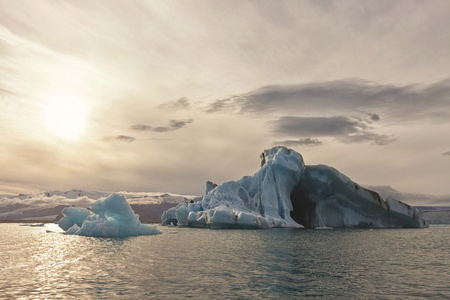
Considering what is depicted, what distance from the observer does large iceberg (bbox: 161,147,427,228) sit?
4706 cm

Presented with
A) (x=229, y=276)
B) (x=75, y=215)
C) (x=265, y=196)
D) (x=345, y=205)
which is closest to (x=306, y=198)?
(x=345, y=205)

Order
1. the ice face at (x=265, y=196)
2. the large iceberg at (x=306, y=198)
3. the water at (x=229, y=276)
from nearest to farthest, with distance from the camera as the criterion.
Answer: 1. the water at (x=229, y=276)
2. the ice face at (x=265, y=196)
3. the large iceberg at (x=306, y=198)

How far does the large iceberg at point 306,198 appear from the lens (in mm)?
47062

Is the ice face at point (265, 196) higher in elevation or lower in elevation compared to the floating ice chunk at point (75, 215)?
higher

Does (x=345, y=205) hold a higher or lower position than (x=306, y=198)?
lower

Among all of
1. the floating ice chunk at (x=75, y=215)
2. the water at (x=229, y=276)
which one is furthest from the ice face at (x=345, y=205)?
the floating ice chunk at (x=75, y=215)

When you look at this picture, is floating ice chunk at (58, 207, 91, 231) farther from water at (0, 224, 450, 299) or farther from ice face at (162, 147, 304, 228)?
water at (0, 224, 450, 299)

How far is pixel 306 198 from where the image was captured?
5372cm

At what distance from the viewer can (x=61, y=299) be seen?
31.8 feet

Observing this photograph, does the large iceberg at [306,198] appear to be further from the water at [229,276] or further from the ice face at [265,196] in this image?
the water at [229,276]

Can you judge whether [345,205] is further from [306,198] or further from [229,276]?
[229,276]

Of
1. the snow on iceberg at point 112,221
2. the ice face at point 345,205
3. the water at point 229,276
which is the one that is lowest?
the water at point 229,276

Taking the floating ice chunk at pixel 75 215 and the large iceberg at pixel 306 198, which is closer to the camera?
the floating ice chunk at pixel 75 215

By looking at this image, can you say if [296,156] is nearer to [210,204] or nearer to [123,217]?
[210,204]
